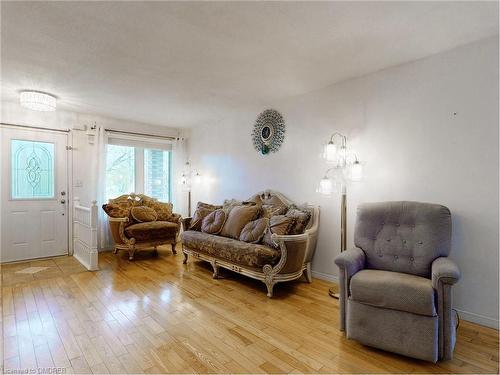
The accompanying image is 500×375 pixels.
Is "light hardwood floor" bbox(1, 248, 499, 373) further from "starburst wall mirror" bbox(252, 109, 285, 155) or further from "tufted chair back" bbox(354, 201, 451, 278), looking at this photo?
"starburst wall mirror" bbox(252, 109, 285, 155)

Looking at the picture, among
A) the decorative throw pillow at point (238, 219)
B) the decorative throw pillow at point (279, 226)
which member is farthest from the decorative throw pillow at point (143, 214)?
the decorative throw pillow at point (279, 226)

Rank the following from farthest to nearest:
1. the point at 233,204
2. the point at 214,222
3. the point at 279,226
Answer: the point at 233,204 → the point at 214,222 → the point at 279,226

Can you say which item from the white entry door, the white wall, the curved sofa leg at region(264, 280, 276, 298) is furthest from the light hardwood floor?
the white entry door

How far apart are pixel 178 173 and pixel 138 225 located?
1.65m

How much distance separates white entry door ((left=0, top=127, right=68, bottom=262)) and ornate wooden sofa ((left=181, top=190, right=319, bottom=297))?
2.48m

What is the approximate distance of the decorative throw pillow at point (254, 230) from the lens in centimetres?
326

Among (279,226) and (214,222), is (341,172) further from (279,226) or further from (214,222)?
(214,222)

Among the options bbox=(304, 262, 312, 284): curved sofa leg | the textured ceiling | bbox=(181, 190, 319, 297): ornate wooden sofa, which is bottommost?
bbox=(304, 262, 312, 284): curved sofa leg

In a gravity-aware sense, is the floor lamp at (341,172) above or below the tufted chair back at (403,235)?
above

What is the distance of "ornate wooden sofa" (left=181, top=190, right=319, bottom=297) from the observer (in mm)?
2859

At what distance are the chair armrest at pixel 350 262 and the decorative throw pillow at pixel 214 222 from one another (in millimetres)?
1984

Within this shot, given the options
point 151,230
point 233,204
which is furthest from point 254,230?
point 151,230

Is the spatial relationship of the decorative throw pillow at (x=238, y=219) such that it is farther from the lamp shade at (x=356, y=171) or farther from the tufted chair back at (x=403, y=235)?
the tufted chair back at (x=403, y=235)

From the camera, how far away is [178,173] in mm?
5688
